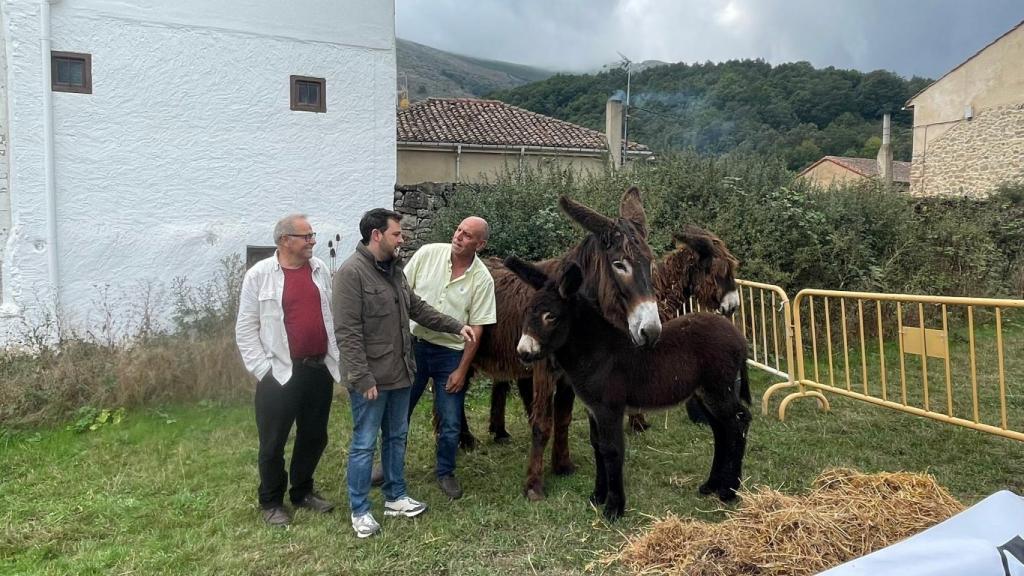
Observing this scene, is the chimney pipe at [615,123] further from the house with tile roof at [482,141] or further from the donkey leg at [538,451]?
the donkey leg at [538,451]

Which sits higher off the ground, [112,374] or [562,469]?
[112,374]

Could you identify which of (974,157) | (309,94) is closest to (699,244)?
(309,94)

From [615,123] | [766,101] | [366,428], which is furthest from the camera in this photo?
[766,101]

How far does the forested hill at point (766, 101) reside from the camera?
31766 mm

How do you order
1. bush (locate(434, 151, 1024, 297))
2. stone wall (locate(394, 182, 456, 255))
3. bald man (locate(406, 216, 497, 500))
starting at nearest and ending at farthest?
bald man (locate(406, 216, 497, 500)) < bush (locate(434, 151, 1024, 297)) < stone wall (locate(394, 182, 456, 255))

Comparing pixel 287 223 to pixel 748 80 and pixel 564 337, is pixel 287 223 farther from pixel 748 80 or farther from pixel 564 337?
pixel 748 80

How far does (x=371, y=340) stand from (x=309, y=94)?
1236 centimetres

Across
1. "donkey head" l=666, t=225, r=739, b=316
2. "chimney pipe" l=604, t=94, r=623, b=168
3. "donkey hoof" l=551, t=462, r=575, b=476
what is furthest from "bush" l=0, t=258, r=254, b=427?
"chimney pipe" l=604, t=94, r=623, b=168

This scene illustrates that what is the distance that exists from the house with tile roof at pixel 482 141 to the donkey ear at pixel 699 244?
12.3 metres

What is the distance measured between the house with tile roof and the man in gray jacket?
46.1 ft

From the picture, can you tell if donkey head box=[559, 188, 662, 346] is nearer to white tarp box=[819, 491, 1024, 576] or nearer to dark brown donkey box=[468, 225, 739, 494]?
dark brown donkey box=[468, 225, 739, 494]

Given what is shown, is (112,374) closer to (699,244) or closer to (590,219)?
(590,219)

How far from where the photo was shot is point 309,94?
1412cm

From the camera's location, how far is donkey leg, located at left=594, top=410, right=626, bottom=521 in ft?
12.3
